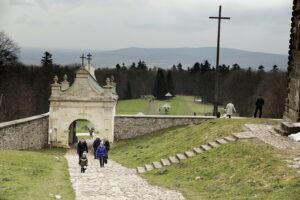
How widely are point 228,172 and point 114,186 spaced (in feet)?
12.8

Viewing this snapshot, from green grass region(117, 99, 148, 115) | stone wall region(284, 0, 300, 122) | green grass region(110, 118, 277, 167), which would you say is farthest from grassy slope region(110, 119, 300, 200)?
green grass region(117, 99, 148, 115)

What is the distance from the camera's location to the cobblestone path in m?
12.7

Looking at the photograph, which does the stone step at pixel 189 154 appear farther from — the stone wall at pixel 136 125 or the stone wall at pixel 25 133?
the stone wall at pixel 136 125

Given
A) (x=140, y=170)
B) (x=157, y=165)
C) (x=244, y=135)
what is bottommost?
(x=140, y=170)

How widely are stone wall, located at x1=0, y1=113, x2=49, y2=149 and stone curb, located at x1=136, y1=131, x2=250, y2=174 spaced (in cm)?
861

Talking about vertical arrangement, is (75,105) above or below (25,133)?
above

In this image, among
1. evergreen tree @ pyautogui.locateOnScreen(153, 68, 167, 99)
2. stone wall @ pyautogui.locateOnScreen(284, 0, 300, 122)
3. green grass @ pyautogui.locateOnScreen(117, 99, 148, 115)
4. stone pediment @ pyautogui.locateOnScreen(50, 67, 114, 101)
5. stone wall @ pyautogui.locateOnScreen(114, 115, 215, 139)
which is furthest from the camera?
evergreen tree @ pyautogui.locateOnScreen(153, 68, 167, 99)

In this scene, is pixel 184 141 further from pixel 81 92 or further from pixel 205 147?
pixel 81 92

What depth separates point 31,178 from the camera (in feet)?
47.6

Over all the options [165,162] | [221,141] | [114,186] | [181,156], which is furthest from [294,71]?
[114,186]

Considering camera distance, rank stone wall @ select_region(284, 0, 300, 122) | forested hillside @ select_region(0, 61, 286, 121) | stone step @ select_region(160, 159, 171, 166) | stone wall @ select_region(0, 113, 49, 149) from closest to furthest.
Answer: stone step @ select_region(160, 159, 171, 166) → stone wall @ select_region(284, 0, 300, 122) → stone wall @ select_region(0, 113, 49, 149) → forested hillside @ select_region(0, 61, 286, 121)

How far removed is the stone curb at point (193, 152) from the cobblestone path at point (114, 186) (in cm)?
→ 75

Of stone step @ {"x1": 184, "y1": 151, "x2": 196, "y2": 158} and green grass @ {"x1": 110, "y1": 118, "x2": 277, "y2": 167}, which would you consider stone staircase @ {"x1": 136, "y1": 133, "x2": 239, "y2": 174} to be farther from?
green grass @ {"x1": 110, "y1": 118, "x2": 277, "y2": 167}

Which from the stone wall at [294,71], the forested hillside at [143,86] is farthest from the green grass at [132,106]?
the stone wall at [294,71]
